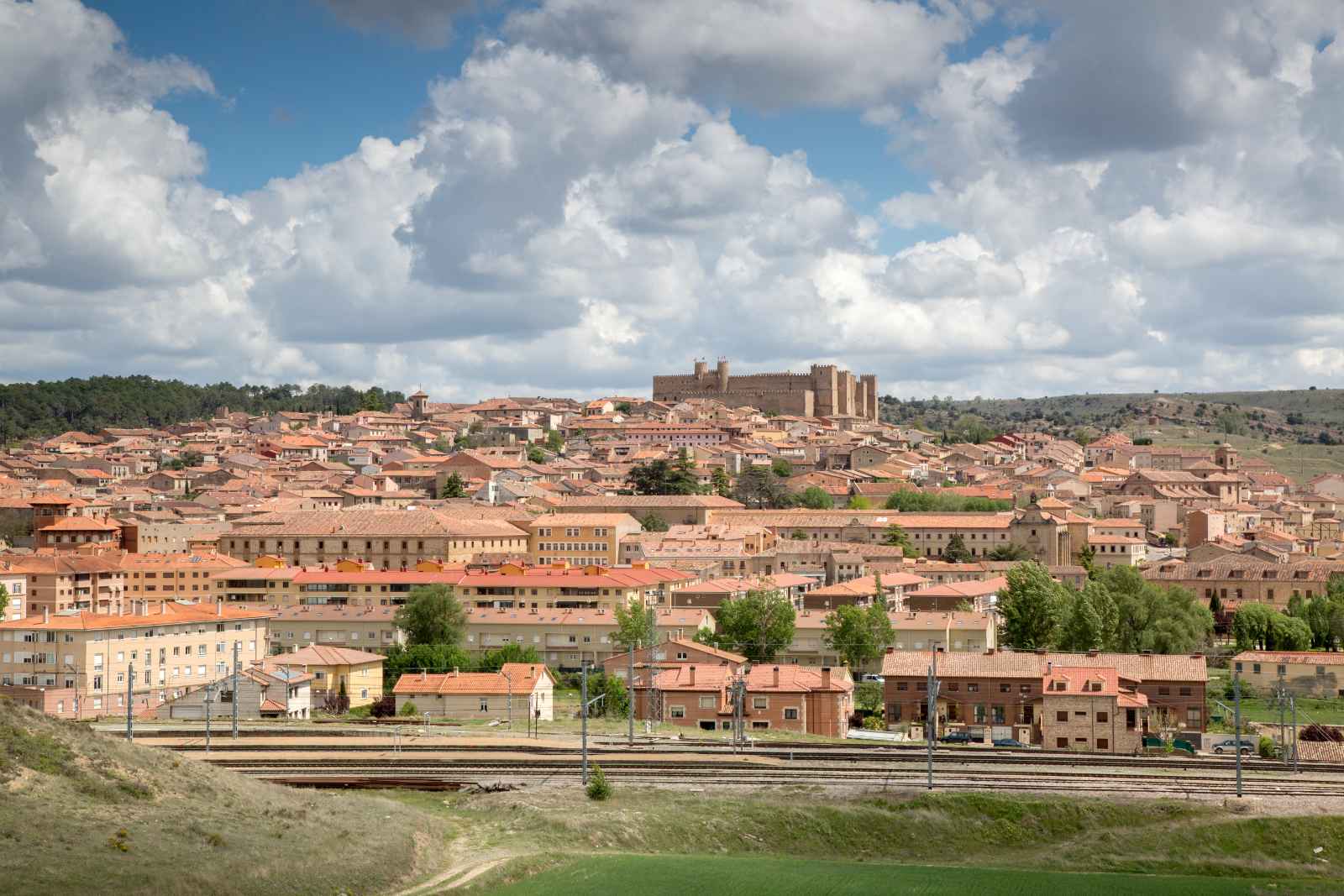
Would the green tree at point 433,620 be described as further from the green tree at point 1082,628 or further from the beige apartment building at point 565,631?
the green tree at point 1082,628

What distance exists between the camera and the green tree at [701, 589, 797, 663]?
6844 centimetres

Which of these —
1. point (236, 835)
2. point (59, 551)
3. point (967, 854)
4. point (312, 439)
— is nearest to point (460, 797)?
point (236, 835)

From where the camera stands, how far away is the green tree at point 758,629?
2694 inches

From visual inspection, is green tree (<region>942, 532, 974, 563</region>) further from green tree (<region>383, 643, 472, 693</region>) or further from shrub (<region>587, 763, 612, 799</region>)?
shrub (<region>587, 763, 612, 799</region>)

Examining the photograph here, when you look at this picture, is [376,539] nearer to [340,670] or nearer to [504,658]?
[504,658]

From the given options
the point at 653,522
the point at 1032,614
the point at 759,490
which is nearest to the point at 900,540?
the point at 653,522

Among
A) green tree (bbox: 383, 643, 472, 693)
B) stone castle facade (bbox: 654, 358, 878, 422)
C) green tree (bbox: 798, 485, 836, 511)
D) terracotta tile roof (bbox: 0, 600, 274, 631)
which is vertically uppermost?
stone castle facade (bbox: 654, 358, 878, 422)

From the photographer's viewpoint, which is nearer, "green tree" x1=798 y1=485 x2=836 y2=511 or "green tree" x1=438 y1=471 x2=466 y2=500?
"green tree" x1=438 y1=471 x2=466 y2=500

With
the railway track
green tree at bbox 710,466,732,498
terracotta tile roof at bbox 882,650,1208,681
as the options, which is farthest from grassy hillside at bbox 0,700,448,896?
green tree at bbox 710,466,732,498

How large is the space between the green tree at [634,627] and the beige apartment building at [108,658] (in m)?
14.1

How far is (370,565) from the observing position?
8769 cm

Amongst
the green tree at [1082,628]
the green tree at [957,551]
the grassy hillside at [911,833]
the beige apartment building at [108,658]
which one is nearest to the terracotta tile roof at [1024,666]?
the green tree at [1082,628]

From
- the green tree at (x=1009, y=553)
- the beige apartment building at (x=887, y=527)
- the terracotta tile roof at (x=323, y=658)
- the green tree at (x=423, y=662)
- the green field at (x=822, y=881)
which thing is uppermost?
the beige apartment building at (x=887, y=527)

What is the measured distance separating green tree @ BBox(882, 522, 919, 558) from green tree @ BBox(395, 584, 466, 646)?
1381 inches
